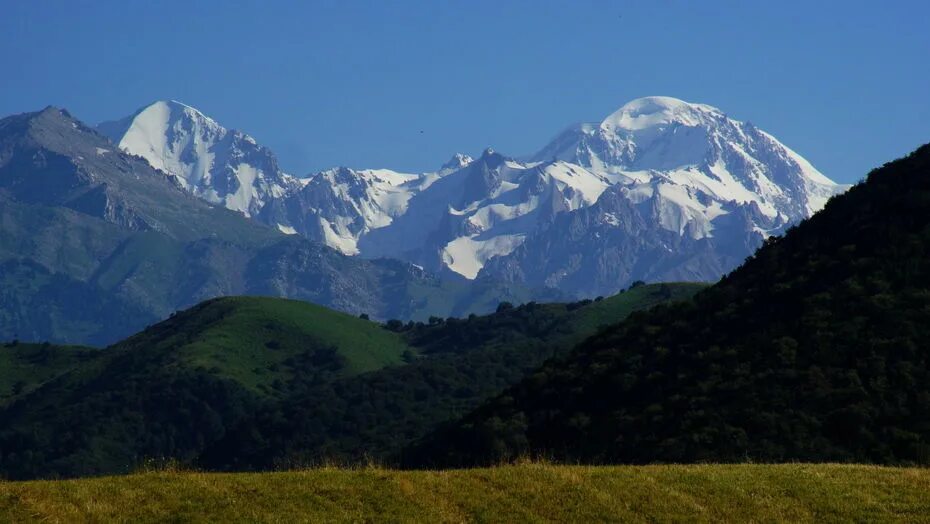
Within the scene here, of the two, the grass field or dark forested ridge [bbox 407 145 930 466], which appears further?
dark forested ridge [bbox 407 145 930 466]

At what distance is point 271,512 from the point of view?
122 ft

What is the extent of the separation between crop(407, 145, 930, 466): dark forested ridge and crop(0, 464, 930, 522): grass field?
Answer: 28525mm

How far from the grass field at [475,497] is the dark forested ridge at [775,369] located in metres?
28.5

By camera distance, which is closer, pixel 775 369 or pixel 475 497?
pixel 475 497

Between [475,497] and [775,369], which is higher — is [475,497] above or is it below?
below

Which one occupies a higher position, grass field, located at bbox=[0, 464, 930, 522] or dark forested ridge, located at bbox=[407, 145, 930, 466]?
dark forested ridge, located at bbox=[407, 145, 930, 466]

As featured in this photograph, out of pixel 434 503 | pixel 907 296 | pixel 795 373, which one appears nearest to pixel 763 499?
pixel 434 503

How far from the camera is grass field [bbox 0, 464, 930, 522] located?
37.1 meters

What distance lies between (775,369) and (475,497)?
5179cm

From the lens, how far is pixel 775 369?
8694cm

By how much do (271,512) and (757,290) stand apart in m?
74.7

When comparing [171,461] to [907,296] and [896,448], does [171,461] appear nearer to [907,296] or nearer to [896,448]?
[896,448]

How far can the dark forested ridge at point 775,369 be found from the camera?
3044 inches

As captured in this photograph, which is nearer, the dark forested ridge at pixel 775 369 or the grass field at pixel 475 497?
the grass field at pixel 475 497
